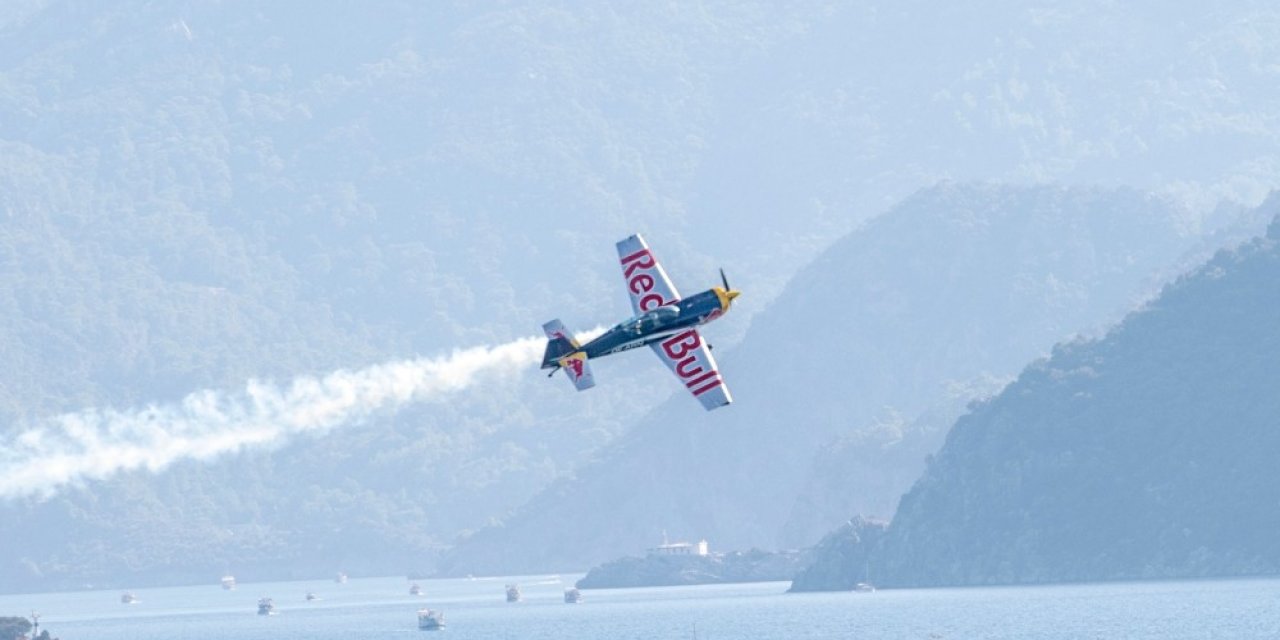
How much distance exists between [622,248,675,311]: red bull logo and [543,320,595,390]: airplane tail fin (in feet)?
12.9

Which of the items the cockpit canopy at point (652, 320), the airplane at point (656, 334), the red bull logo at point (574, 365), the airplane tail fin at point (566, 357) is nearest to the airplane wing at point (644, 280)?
the airplane at point (656, 334)

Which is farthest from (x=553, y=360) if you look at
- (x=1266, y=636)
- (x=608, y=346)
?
(x=1266, y=636)

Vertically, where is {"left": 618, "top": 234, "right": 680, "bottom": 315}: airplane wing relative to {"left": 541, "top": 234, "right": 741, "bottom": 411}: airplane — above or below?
above

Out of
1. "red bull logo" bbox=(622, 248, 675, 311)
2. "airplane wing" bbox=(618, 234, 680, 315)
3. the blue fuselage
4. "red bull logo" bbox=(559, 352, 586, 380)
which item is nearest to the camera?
the blue fuselage

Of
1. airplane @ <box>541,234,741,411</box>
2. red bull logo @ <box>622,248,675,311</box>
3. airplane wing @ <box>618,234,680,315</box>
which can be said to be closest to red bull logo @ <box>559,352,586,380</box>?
airplane @ <box>541,234,741,411</box>

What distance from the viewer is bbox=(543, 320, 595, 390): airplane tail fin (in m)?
Result: 134

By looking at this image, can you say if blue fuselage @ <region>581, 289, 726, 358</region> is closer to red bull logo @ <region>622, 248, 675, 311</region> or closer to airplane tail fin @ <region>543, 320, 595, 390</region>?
airplane tail fin @ <region>543, 320, 595, 390</region>

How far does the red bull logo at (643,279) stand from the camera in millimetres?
135875

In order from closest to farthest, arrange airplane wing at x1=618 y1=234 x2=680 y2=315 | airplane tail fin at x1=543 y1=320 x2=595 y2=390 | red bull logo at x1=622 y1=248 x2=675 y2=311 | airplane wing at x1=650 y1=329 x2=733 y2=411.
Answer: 1. airplane tail fin at x1=543 y1=320 x2=595 y2=390
2. airplane wing at x1=650 y1=329 x2=733 y2=411
3. airplane wing at x1=618 y1=234 x2=680 y2=315
4. red bull logo at x1=622 y1=248 x2=675 y2=311

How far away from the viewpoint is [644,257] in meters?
136

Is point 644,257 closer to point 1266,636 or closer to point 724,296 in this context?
point 724,296

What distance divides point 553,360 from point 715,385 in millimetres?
7854

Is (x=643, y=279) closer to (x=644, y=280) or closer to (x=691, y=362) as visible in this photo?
(x=644, y=280)

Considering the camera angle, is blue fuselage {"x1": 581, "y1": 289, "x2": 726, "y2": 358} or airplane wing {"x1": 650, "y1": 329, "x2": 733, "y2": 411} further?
airplane wing {"x1": 650, "y1": 329, "x2": 733, "y2": 411}
